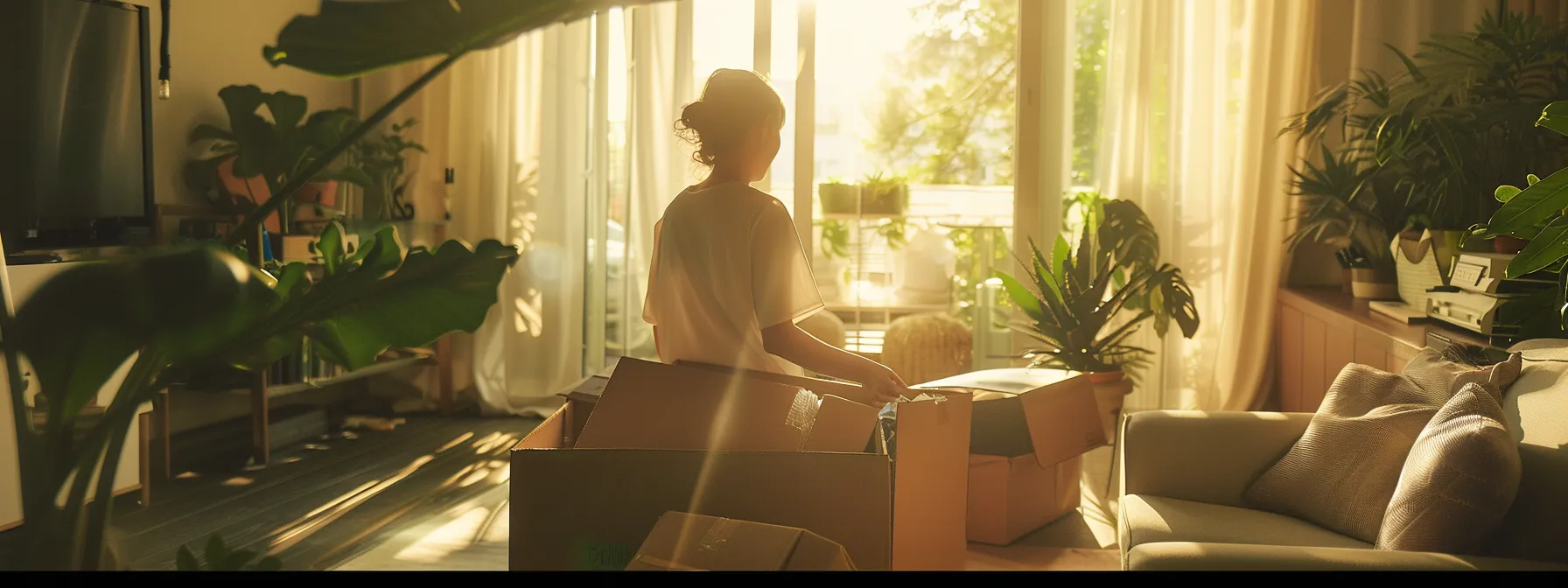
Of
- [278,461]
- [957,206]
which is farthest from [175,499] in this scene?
[957,206]

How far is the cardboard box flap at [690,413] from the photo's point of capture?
1.34m

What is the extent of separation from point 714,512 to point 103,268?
58 centimetres

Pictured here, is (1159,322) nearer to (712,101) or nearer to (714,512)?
(712,101)

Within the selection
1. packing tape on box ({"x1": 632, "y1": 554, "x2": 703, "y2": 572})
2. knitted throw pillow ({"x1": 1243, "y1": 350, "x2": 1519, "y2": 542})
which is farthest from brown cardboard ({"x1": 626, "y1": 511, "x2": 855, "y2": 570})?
knitted throw pillow ({"x1": 1243, "y1": 350, "x2": 1519, "y2": 542})

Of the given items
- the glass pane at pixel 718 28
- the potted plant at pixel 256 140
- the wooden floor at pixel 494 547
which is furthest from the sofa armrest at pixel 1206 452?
the glass pane at pixel 718 28

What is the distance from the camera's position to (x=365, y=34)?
1019mm

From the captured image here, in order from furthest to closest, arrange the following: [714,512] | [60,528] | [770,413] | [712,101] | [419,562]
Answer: [419,562] < [712,101] < [770,413] < [714,512] < [60,528]

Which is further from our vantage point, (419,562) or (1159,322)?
(1159,322)

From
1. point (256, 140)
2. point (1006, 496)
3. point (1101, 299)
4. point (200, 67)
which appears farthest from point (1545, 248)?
point (200, 67)

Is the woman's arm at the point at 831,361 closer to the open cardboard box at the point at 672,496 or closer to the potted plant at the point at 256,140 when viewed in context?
the open cardboard box at the point at 672,496

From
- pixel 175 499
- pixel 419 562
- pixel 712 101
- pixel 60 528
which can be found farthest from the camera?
pixel 175 499

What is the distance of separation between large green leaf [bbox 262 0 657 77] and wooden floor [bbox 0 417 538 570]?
1772mm

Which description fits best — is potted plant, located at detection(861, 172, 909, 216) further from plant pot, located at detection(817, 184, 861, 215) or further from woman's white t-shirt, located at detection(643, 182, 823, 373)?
woman's white t-shirt, located at detection(643, 182, 823, 373)

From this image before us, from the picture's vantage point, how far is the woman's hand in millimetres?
1466
